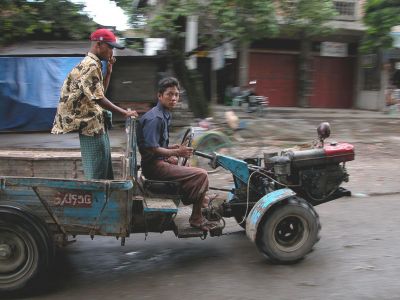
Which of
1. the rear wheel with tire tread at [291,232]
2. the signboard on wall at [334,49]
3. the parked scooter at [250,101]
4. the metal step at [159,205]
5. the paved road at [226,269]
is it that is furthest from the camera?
the signboard on wall at [334,49]

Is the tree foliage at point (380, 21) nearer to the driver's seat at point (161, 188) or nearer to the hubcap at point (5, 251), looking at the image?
the driver's seat at point (161, 188)

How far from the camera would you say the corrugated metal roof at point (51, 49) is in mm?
13356

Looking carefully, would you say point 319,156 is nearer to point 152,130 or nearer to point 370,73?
point 152,130

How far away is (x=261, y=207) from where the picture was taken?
4406 mm

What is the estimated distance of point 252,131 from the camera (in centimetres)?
1287

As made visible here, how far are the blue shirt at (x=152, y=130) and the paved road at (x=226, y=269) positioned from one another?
42.3 inches

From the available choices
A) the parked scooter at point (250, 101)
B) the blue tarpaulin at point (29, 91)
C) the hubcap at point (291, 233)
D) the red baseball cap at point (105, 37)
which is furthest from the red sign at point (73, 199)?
the parked scooter at point (250, 101)

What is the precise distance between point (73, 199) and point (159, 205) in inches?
30.4

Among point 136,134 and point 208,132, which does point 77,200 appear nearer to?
point 136,134

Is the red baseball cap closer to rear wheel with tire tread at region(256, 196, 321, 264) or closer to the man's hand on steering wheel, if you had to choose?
the man's hand on steering wheel

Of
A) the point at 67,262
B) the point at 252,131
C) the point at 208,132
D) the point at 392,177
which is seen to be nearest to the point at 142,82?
the point at 252,131

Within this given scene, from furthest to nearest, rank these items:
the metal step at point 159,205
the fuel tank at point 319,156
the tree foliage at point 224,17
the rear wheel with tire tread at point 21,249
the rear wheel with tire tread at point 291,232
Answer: the tree foliage at point 224,17 < the fuel tank at point 319,156 < the rear wheel with tire tread at point 291,232 < the metal step at point 159,205 < the rear wheel with tire tread at point 21,249

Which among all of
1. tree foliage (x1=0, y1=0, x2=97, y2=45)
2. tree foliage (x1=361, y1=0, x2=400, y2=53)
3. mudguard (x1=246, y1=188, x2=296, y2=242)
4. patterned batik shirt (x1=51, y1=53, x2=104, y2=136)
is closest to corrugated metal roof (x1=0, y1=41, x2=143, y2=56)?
tree foliage (x1=0, y1=0, x2=97, y2=45)

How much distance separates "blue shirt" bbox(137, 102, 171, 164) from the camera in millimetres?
4340
